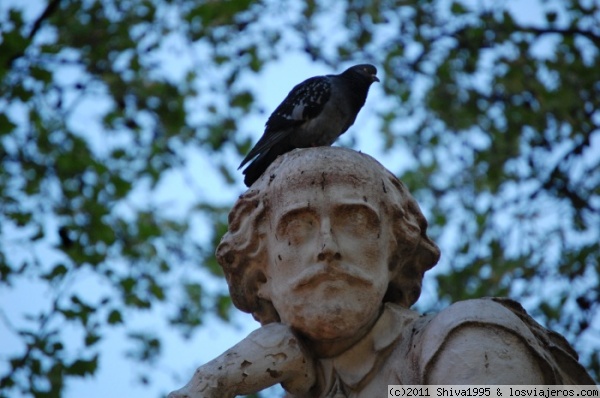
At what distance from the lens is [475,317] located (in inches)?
125

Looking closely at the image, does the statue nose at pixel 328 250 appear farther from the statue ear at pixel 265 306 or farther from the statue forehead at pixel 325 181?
the statue ear at pixel 265 306

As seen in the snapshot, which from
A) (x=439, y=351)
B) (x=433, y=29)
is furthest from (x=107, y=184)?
(x=439, y=351)

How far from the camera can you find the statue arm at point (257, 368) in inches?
132

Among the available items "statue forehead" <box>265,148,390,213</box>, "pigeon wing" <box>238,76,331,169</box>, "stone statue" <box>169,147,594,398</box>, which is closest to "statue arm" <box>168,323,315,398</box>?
"stone statue" <box>169,147,594,398</box>

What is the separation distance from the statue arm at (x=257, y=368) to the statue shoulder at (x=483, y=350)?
0.42 meters

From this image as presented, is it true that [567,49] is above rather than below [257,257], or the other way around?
above

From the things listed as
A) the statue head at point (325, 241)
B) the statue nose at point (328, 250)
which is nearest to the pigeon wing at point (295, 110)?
the statue head at point (325, 241)

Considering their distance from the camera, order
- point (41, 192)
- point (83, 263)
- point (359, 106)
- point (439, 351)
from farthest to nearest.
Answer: point (41, 192)
point (83, 263)
point (359, 106)
point (439, 351)

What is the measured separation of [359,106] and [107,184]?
3581 mm

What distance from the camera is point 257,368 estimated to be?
3441mm

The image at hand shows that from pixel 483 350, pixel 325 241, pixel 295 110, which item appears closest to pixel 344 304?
pixel 325 241

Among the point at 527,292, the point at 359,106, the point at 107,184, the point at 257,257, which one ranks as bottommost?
the point at 257,257

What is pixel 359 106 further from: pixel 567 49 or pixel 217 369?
pixel 567 49

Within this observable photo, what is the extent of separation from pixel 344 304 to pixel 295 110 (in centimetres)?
230
